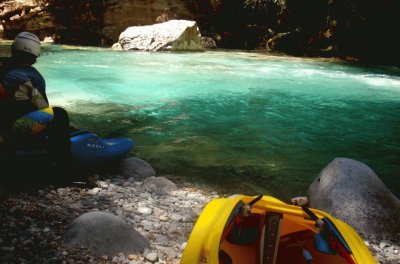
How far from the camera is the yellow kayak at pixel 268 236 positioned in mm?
2242

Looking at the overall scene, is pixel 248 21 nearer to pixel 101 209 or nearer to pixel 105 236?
pixel 101 209

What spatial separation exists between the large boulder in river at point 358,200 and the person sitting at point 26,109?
2852 mm

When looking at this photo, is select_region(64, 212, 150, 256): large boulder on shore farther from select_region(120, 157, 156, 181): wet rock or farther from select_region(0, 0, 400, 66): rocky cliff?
select_region(0, 0, 400, 66): rocky cliff

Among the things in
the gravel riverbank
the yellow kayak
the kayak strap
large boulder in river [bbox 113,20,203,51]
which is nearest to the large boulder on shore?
the gravel riverbank

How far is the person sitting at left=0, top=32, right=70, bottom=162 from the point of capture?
354 centimetres

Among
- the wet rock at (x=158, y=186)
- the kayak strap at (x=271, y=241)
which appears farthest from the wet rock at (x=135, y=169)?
the kayak strap at (x=271, y=241)

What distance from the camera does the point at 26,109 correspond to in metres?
3.69

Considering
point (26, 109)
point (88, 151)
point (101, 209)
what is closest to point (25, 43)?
point (26, 109)

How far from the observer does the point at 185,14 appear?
2606cm

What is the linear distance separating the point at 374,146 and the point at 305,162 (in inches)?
69.3

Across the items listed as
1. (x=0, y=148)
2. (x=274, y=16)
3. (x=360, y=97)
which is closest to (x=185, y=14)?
(x=274, y=16)

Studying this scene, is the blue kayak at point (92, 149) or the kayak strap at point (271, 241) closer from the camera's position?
the kayak strap at point (271, 241)

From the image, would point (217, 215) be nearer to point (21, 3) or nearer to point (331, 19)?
point (331, 19)

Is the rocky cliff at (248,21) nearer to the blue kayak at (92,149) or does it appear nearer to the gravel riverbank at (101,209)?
the blue kayak at (92,149)
